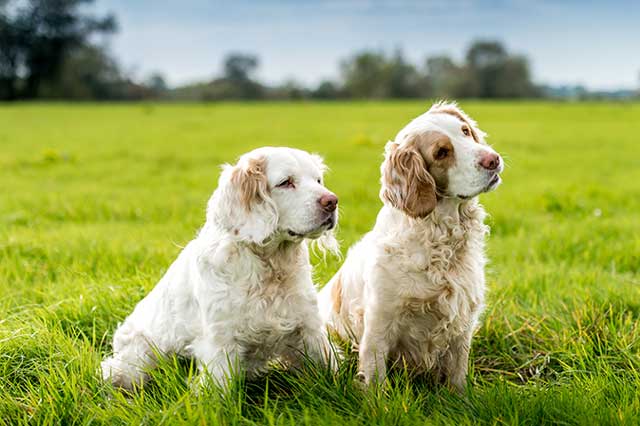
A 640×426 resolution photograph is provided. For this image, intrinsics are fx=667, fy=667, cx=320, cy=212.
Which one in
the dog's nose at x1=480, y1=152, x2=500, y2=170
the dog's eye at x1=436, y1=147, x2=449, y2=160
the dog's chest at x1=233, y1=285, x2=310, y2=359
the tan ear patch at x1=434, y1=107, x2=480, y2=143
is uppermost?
the tan ear patch at x1=434, y1=107, x2=480, y2=143

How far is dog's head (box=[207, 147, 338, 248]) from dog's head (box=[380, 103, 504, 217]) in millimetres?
362

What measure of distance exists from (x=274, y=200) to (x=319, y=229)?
11.3 inches

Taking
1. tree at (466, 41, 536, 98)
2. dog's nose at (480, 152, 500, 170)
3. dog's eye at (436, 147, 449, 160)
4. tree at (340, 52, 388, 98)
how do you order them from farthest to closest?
tree at (340, 52, 388, 98) → tree at (466, 41, 536, 98) → dog's eye at (436, 147, 449, 160) → dog's nose at (480, 152, 500, 170)

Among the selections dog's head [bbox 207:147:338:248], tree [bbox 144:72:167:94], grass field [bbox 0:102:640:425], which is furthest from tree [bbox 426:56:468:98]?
dog's head [bbox 207:147:338:248]

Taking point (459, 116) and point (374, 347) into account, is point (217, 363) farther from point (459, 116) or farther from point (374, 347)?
point (459, 116)

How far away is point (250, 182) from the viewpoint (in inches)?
131

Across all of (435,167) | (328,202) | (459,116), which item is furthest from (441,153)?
(328,202)

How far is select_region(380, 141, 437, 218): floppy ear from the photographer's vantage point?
3316 millimetres

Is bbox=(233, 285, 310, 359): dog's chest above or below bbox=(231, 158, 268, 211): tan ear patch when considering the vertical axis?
below

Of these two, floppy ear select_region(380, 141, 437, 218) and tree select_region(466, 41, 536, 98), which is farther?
tree select_region(466, 41, 536, 98)

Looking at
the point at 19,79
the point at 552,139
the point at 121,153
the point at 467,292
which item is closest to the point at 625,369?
the point at 467,292

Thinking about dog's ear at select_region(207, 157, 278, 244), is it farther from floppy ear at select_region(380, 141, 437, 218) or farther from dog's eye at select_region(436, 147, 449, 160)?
dog's eye at select_region(436, 147, 449, 160)

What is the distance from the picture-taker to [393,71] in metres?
76.0

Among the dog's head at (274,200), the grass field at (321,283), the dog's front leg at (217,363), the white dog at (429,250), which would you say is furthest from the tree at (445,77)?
the dog's front leg at (217,363)
